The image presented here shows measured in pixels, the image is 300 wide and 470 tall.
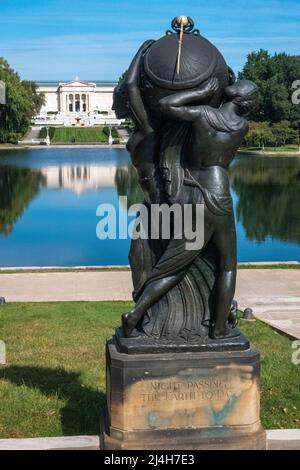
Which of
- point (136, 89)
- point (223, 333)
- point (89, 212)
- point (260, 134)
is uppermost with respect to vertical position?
point (260, 134)

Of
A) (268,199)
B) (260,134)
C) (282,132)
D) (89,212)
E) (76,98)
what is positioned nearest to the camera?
(89,212)

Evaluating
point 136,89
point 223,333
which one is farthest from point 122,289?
point 136,89

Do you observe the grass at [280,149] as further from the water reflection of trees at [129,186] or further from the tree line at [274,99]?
the water reflection of trees at [129,186]

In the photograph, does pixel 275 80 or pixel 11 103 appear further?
pixel 275 80

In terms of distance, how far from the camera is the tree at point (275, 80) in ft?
244

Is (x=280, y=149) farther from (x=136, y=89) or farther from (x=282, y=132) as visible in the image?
(x=136, y=89)

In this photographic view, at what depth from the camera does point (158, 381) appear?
17.5 feet

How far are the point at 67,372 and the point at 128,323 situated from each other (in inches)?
104

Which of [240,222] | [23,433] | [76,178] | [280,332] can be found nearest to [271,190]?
[240,222]

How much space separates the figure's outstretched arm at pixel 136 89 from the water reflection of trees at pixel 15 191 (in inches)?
718

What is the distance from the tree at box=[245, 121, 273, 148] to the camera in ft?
226

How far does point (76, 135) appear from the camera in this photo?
10438cm

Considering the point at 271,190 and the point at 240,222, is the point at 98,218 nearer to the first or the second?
the point at 240,222
